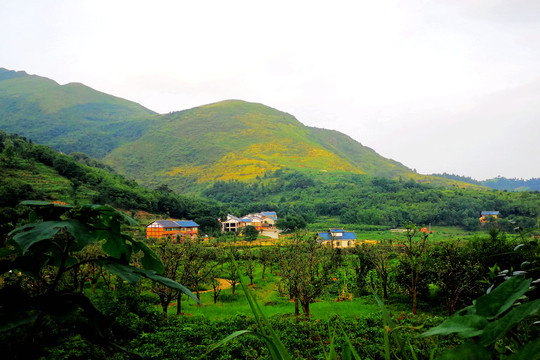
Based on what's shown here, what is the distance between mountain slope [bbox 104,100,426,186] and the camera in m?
138

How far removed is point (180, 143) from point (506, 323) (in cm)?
16830

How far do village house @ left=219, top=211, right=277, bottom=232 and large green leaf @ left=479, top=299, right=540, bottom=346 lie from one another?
64.3 m

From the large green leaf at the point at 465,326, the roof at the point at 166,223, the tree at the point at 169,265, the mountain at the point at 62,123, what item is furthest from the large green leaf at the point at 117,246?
the mountain at the point at 62,123

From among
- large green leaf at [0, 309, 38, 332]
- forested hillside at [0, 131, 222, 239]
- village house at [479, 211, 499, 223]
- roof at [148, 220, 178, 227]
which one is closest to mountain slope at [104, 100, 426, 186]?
forested hillside at [0, 131, 222, 239]

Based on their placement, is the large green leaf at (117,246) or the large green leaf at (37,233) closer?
the large green leaf at (37,233)

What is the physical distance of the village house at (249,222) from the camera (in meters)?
67.8

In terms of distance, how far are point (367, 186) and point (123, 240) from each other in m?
107

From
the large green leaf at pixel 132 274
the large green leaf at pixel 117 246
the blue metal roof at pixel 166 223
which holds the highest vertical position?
the large green leaf at pixel 117 246

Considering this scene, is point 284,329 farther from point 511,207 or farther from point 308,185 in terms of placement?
point 308,185

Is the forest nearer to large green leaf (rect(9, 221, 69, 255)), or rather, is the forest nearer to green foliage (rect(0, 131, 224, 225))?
large green leaf (rect(9, 221, 69, 255))

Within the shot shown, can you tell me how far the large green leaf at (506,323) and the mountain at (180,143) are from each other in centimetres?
12030

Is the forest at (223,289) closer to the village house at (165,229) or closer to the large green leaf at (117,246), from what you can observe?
the large green leaf at (117,246)

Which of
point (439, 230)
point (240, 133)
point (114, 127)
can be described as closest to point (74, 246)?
point (439, 230)

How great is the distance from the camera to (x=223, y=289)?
23.5 metres
